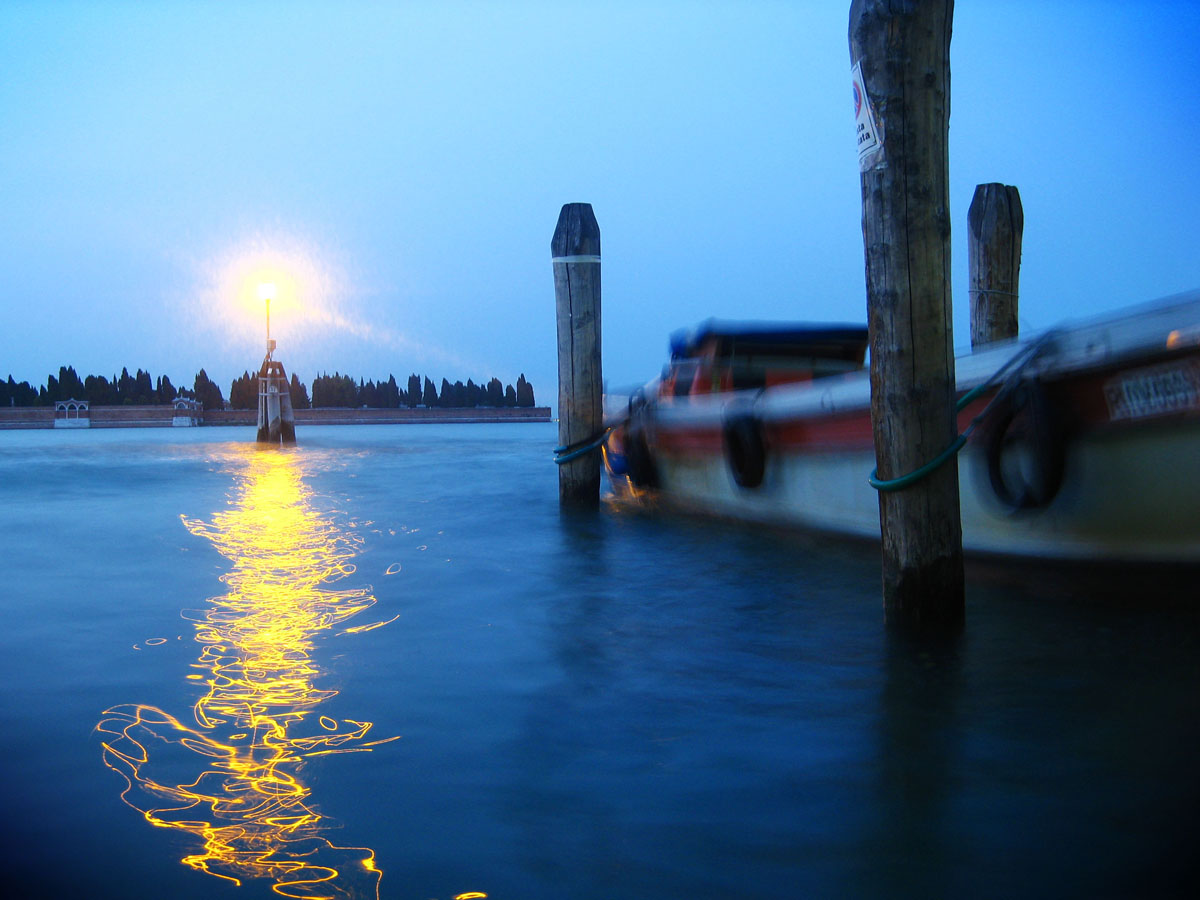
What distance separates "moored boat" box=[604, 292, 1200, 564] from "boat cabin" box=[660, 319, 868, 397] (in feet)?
5.95

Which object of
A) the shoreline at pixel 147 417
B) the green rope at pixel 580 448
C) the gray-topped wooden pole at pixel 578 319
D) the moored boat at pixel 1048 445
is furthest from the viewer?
the shoreline at pixel 147 417

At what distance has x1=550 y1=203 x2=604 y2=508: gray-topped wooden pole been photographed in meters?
8.47

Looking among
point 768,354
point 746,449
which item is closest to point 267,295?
point 768,354

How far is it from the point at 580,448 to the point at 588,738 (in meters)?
5.68

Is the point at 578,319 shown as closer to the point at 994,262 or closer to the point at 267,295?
Result: the point at 994,262

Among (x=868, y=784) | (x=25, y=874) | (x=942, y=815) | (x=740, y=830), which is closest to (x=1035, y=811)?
(x=942, y=815)

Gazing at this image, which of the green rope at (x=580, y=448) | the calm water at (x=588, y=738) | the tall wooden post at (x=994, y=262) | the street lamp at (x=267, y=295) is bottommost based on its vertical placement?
the calm water at (x=588, y=738)

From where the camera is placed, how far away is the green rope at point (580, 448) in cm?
873

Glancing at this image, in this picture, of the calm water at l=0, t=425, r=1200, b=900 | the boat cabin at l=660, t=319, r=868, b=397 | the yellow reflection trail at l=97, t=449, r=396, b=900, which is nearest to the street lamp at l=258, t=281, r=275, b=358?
the boat cabin at l=660, t=319, r=868, b=397

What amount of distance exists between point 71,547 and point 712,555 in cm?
534

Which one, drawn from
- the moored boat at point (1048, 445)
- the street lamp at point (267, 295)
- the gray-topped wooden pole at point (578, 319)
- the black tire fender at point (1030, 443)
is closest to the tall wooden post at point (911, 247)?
the moored boat at point (1048, 445)

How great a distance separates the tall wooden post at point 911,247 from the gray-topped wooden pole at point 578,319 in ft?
14.8

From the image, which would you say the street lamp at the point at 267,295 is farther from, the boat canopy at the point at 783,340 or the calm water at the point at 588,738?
the calm water at the point at 588,738

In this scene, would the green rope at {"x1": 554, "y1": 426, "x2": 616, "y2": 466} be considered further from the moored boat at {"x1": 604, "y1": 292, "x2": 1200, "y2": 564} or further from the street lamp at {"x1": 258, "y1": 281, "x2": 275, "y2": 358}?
the street lamp at {"x1": 258, "y1": 281, "x2": 275, "y2": 358}
